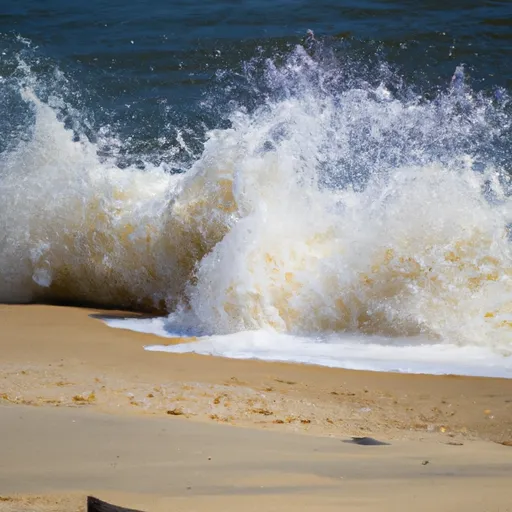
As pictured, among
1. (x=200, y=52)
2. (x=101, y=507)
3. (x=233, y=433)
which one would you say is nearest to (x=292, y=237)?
(x=233, y=433)

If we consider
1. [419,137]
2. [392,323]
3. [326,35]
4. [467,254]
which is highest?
[326,35]

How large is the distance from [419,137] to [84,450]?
5.54m

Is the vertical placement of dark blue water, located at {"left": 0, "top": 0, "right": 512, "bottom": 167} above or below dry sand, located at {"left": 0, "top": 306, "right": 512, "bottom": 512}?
above

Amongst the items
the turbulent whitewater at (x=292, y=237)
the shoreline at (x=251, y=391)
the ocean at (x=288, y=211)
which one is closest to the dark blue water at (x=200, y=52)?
the ocean at (x=288, y=211)

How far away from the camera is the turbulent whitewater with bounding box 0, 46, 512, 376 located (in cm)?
566

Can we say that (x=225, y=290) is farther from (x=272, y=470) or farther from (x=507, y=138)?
(x=507, y=138)

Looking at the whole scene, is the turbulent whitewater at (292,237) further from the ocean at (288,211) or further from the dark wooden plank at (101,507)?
the dark wooden plank at (101,507)

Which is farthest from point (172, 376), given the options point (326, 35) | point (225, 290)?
point (326, 35)

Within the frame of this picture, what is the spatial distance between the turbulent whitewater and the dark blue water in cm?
204

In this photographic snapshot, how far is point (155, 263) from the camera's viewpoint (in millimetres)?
6945

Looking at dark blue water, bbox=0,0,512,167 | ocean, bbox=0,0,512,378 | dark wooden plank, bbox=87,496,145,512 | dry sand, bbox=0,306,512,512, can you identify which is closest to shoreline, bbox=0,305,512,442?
dry sand, bbox=0,306,512,512

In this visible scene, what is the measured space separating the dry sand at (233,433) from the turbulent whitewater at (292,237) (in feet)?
1.51

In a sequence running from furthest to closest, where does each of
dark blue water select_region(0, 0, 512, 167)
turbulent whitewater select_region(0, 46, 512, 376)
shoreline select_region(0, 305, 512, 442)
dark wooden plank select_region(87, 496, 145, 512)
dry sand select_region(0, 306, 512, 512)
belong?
dark blue water select_region(0, 0, 512, 167) < turbulent whitewater select_region(0, 46, 512, 376) < shoreline select_region(0, 305, 512, 442) < dry sand select_region(0, 306, 512, 512) < dark wooden plank select_region(87, 496, 145, 512)

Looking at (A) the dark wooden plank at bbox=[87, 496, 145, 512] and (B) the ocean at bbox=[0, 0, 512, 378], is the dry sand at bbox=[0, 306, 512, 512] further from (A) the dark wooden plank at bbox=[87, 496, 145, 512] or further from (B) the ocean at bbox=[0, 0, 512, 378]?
(B) the ocean at bbox=[0, 0, 512, 378]
